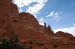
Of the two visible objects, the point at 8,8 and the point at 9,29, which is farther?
the point at 8,8

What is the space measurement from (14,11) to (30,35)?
11.4 m

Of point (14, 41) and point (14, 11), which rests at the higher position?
point (14, 11)

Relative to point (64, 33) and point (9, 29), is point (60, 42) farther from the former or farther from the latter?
point (64, 33)

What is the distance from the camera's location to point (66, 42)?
2559 inches

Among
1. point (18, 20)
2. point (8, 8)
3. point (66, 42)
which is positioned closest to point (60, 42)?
point (66, 42)

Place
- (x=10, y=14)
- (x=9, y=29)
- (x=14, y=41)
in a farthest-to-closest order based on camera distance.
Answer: (x=10, y=14)
(x=9, y=29)
(x=14, y=41)

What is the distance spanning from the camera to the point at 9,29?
62.8 m

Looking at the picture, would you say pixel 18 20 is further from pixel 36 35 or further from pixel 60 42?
pixel 60 42

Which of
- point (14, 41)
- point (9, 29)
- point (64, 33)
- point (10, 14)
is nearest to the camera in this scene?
point (14, 41)

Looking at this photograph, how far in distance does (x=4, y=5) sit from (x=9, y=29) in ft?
30.9

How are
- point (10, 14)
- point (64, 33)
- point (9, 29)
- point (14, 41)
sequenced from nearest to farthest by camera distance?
point (14, 41) → point (9, 29) → point (10, 14) → point (64, 33)

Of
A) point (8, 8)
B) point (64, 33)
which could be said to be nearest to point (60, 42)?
point (8, 8)

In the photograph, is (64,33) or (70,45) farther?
(64,33)

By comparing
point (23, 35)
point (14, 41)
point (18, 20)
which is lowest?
point (14, 41)
